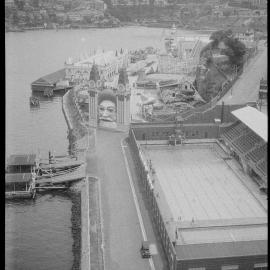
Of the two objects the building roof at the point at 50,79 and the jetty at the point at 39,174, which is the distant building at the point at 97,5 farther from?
the jetty at the point at 39,174

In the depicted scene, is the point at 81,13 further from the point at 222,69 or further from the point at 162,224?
the point at 162,224

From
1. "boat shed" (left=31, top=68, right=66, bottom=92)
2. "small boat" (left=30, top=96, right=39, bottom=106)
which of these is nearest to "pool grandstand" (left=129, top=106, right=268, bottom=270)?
"small boat" (left=30, top=96, right=39, bottom=106)

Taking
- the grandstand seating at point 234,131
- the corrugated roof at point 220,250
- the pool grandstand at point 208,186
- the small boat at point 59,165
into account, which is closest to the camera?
the corrugated roof at point 220,250

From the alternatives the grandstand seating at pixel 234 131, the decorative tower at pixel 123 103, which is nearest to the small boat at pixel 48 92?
the decorative tower at pixel 123 103

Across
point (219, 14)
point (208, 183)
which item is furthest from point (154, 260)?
point (219, 14)

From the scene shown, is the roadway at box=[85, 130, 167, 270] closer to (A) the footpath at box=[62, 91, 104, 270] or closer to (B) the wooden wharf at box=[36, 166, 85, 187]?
(A) the footpath at box=[62, 91, 104, 270]

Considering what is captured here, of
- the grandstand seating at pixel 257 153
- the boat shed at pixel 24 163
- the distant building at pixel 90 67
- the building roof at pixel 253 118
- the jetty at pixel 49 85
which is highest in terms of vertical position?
the distant building at pixel 90 67
